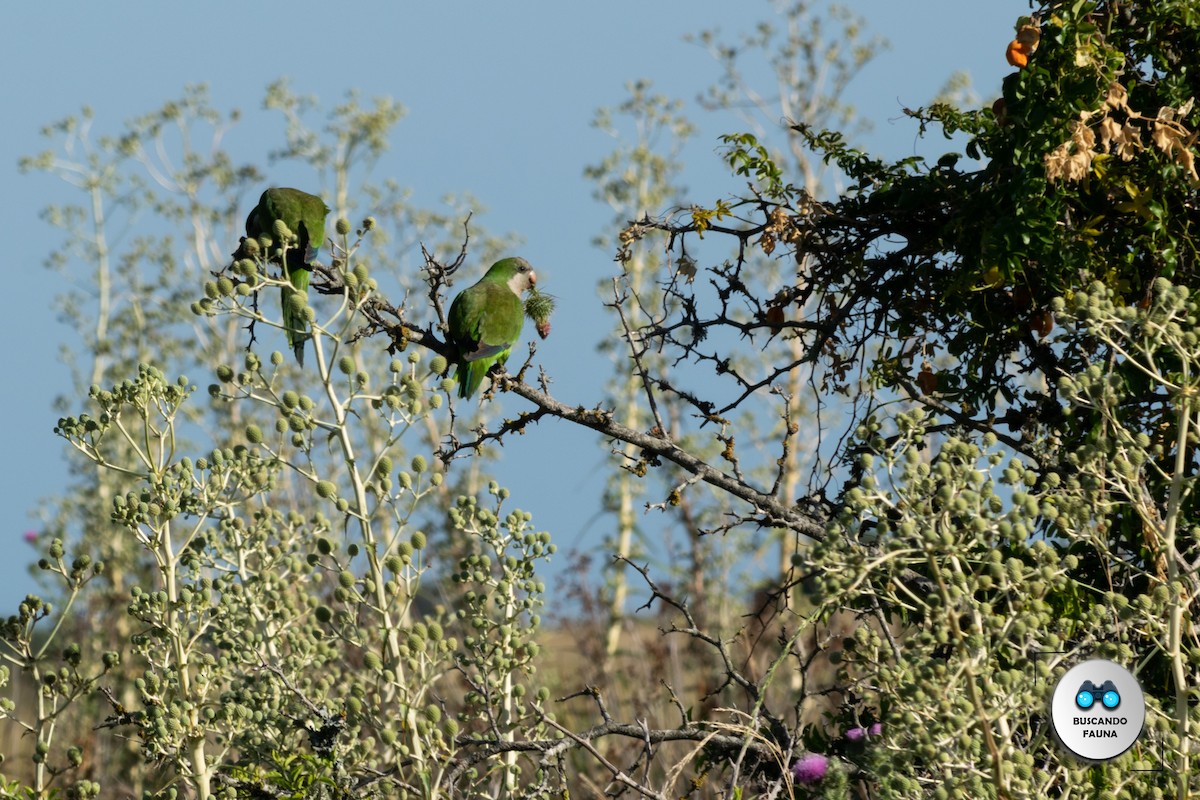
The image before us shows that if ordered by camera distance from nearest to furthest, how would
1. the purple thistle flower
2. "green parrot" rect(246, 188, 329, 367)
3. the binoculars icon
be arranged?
the binoculars icon → the purple thistle flower → "green parrot" rect(246, 188, 329, 367)

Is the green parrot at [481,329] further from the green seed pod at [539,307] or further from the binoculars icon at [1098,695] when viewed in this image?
the binoculars icon at [1098,695]

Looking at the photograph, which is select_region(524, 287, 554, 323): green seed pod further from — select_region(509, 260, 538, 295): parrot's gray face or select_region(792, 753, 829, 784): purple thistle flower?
select_region(792, 753, 829, 784): purple thistle flower

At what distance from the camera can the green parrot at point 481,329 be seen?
5.09 meters

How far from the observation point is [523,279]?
21.0 ft

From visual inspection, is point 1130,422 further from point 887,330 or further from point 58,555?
point 58,555

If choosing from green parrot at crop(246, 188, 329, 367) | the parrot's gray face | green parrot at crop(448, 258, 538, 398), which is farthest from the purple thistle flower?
the parrot's gray face

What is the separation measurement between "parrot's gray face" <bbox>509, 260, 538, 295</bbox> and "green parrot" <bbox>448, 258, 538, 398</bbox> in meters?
0.91

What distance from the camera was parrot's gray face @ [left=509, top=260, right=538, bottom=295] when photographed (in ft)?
20.8

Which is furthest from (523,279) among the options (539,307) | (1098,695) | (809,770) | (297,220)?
(1098,695)

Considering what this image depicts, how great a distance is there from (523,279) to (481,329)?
1.36 meters

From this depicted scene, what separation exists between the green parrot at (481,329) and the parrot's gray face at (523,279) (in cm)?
91

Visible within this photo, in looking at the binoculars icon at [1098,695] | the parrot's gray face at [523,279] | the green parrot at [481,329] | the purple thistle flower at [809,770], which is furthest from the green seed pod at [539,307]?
the binoculars icon at [1098,695]

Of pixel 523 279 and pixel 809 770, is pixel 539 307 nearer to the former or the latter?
pixel 523 279

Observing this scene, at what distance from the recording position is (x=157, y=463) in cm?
400
